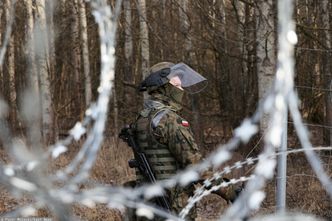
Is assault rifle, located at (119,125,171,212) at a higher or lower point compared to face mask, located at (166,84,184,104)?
Result: lower

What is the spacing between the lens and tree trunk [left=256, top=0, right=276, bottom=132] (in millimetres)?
6285

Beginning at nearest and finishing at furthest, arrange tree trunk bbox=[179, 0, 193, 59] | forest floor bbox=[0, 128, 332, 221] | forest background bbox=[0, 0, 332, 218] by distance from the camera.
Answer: forest floor bbox=[0, 128, 332, 221], forest background bbox=[0, 0, 332, 218], tree trunk bbox=[179, 0, 193, 59]

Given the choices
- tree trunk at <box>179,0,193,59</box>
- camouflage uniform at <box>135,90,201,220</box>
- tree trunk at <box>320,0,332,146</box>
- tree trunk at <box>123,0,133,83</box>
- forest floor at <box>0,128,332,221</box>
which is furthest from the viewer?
tree trunk at <box>123,0,133,83</box>

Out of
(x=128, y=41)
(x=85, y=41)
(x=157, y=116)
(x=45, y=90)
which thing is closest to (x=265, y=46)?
(x=157, y=116)

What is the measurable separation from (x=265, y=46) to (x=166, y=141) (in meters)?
3.40

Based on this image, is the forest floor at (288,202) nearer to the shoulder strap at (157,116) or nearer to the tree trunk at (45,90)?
the shoulder strap at (157,116)

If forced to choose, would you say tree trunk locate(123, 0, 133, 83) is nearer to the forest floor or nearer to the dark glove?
the forest floor

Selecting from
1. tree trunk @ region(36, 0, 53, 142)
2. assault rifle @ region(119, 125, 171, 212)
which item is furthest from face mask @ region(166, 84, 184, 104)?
tree trunk @ region(36, 0, 53, 142)

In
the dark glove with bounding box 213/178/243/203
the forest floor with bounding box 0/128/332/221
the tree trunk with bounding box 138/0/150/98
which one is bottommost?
the forest floor with bounding box 0/128/332/221

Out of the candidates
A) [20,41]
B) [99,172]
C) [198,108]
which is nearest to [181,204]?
[99,172]

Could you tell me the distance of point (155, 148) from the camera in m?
3.38

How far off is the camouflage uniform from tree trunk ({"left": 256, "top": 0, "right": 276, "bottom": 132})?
287 centimetres

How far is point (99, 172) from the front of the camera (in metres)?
8.34

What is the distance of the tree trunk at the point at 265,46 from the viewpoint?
6.29m
